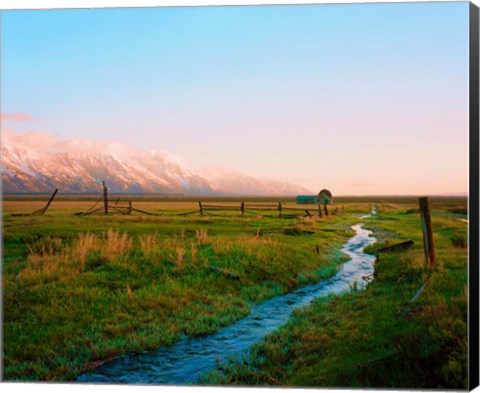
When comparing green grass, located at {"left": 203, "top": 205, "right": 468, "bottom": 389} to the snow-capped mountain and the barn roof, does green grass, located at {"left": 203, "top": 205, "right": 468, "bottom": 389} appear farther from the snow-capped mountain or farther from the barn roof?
the snow-capped mountain

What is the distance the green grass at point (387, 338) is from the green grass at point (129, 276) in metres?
1.23

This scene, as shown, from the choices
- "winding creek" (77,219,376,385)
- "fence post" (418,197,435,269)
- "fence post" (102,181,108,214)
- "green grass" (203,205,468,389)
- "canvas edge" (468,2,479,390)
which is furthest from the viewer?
"fence post" (102,181,108,214)

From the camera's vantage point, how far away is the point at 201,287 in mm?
8812

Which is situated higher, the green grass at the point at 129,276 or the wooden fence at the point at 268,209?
the wooden fence at the point at 268,209

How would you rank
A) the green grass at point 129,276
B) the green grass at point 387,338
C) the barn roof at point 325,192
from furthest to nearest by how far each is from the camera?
1. the barn roof at point 325,192
2. the green grass at point 129,276
3. the green grass at point 387,338

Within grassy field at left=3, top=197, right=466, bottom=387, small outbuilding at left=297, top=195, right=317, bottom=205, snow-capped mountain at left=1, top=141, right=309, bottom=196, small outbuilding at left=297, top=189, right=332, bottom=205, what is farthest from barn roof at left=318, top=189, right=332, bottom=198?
grassy field at left=3, top=197, right=466, bottom=387

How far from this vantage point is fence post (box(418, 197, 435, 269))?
7555 millimetres

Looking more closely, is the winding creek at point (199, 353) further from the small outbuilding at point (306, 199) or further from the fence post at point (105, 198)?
the fence post at point (105, 198)

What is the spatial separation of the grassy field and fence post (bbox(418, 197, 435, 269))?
12 centimetres

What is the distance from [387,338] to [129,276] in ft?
15.3

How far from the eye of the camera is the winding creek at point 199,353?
6.49 metres

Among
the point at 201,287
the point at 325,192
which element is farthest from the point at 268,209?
the point at 325,192

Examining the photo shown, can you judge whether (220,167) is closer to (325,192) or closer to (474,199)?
(325,192)

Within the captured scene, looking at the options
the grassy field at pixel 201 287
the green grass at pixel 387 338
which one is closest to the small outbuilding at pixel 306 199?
the grassy field at pixel 201 287
